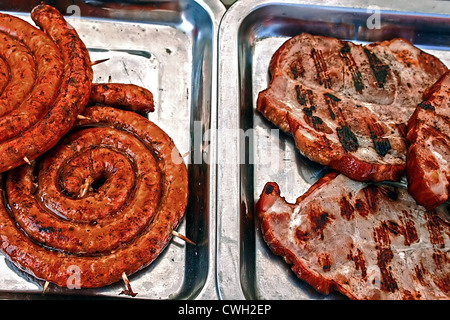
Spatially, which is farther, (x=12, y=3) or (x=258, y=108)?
(x=12, y=3)

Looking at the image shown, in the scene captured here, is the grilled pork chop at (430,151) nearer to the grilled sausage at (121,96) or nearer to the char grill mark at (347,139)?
the char grill mark at (347,139)

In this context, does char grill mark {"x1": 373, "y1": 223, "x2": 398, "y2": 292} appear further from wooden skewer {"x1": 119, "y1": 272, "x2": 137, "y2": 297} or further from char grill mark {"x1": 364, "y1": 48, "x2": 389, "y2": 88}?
wooden skewer {"x1": 119, "y1": 272, "x2": 137, "y2": 297}

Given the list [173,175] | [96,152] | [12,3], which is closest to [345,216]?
[173,175]

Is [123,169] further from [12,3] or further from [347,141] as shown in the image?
[12,3]

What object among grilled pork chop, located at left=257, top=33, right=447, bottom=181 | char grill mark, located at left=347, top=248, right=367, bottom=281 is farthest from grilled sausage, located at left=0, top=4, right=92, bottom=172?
char grill mark, located at left=347, top=248, right=367, bottom=281

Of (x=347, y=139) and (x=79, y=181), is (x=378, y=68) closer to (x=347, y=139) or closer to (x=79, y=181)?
(x=347, y=139)
